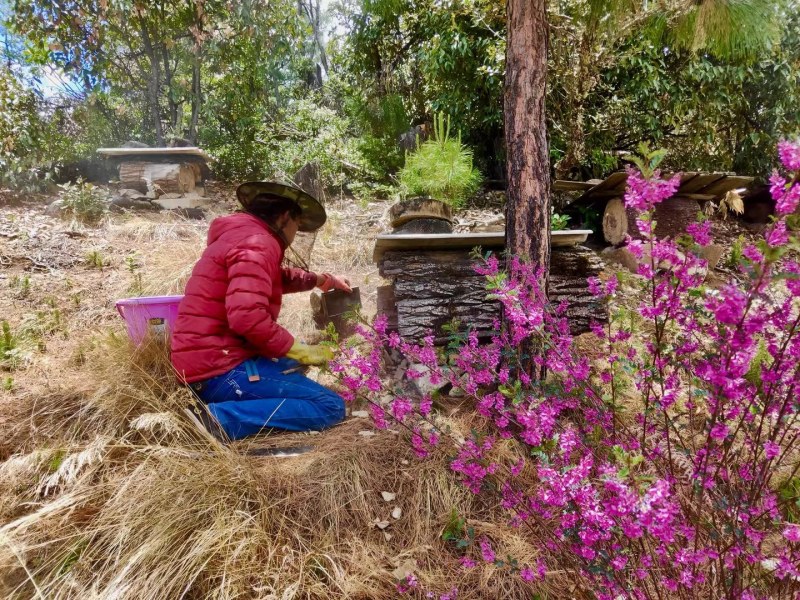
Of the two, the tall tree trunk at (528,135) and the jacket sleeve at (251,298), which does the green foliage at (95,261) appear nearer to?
the jacket sleeve at (251,298)

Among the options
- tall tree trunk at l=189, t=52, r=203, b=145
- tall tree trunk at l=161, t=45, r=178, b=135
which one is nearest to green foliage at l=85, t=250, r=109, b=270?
tall tree trunk at l=189, t=52, r=203, b=145

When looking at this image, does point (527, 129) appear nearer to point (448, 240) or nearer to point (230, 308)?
point (448, 240)

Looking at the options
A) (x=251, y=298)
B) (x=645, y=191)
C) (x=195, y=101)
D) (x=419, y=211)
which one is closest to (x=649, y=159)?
(x=645, y=191)

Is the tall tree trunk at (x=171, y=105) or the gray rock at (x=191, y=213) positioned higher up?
the tall tree trunk at (x=171, y=105)

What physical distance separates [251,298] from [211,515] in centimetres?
96

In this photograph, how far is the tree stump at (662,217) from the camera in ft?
18.1

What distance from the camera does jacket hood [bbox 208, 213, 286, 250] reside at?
2.56 meters

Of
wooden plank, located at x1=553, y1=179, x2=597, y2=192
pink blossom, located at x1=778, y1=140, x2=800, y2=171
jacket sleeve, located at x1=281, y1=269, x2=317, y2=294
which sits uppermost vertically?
pink blossom, located at x1=778, y1=140, x2=800, y2=171

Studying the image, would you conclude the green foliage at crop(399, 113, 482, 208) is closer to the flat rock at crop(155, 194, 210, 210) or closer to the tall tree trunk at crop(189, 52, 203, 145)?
the flat rock at crop(155, 194, 210, 210)

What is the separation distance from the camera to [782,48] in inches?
266

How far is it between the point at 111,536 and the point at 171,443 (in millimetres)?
478

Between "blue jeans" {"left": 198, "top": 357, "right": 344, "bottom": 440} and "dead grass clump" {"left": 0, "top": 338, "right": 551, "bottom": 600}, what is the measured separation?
→ 123mm

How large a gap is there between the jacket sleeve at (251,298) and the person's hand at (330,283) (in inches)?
30.4

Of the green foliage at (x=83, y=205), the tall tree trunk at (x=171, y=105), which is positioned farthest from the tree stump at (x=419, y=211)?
the tall tree trunk at (x=171, y=105)
